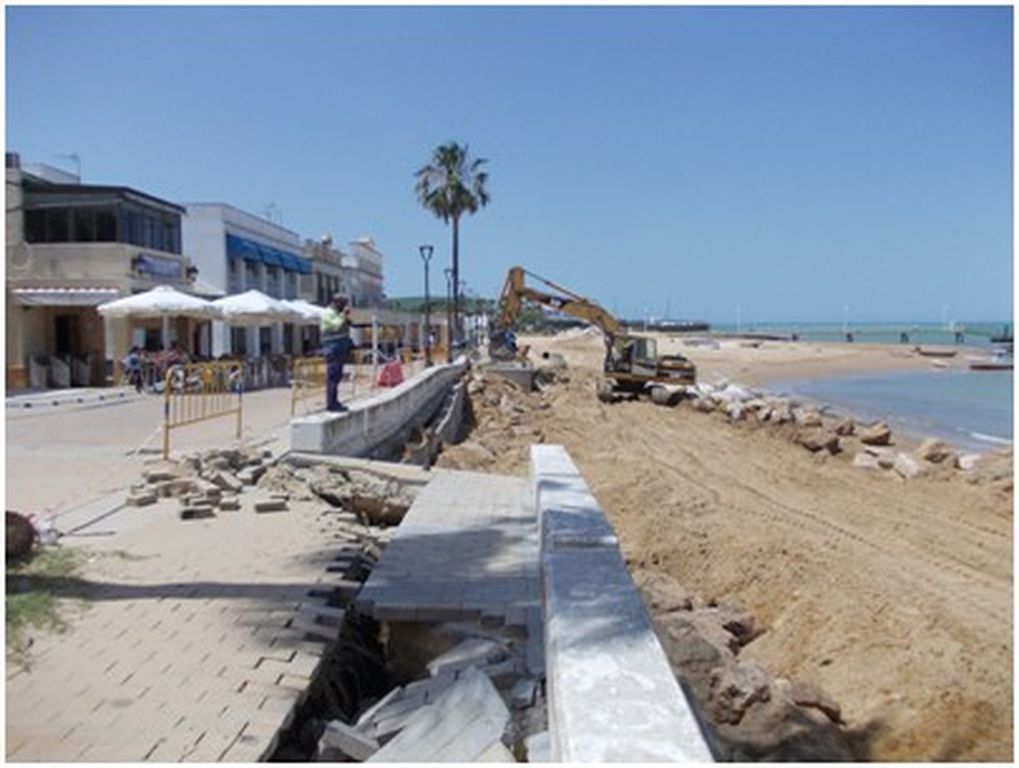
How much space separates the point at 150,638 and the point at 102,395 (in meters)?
17.7

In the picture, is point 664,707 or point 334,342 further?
point 334,342

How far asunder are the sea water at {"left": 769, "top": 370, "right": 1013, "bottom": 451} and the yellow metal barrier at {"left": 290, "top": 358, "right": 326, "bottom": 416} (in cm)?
1893

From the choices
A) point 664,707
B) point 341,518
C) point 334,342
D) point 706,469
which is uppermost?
point 334,342

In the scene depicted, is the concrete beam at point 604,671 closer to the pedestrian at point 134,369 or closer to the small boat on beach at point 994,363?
the pedestrian at point 134,369

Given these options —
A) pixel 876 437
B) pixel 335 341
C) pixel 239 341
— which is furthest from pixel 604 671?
pixel 239 341

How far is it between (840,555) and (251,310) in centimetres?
1747

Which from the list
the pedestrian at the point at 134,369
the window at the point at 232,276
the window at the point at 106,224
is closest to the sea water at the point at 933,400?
the pedestrian at the point at 134,369

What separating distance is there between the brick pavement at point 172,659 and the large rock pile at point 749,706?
2408mm

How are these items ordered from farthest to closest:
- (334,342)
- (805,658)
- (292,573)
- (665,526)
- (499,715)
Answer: (334,342) < (665,526) < (805,658) < (292,573) < (499,715)

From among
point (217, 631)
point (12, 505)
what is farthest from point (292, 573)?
point (12, 505)

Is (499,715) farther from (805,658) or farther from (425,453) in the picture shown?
(425,453)

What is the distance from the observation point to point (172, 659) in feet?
16.3

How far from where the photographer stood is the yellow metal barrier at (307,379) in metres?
19.1

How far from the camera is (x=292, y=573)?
665 cm
